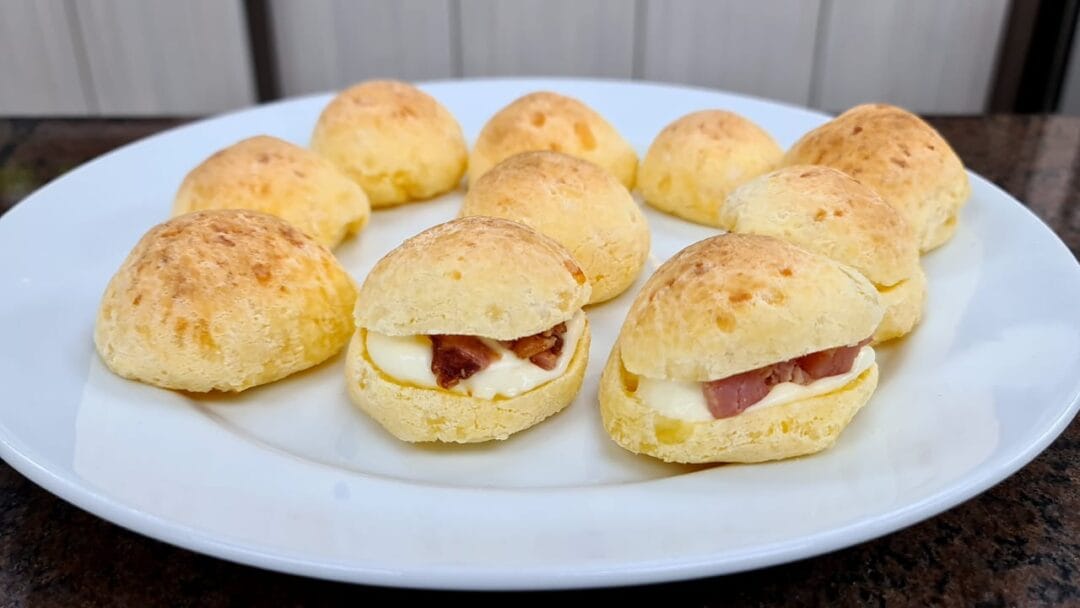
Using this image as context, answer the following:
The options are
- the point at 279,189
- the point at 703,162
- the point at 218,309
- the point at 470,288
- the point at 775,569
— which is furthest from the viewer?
the point at 703,162

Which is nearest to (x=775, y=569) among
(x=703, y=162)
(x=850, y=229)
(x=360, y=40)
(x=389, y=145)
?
(x=850, y=229)

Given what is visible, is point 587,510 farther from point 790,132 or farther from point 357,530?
point 790,132

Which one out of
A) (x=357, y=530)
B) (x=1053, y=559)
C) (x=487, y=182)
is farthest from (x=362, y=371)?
(x=1053, y=559)

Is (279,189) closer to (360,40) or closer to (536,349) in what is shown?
(536,349)

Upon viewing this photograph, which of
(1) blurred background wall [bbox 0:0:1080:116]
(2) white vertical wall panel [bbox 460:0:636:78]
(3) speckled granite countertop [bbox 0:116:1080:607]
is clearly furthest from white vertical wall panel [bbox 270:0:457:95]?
(3) speckled granite countertop [bbox 0:116:1080:607]

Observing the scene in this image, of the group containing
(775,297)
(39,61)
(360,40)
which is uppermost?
(775,297)

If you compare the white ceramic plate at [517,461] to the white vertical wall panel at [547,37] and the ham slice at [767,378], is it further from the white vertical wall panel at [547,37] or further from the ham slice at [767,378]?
the white vertical wall panel at [547,37]

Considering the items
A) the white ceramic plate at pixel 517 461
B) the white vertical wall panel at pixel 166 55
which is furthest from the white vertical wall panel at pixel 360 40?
the white ceramic plate at pixel 517 461

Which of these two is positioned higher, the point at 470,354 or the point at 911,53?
the point at 470,354
